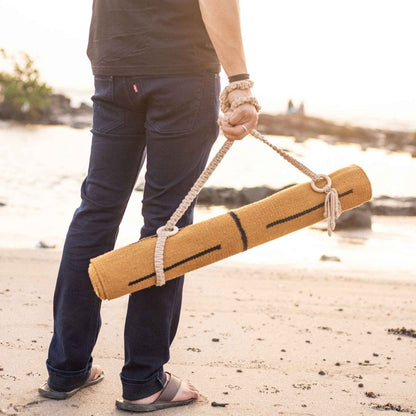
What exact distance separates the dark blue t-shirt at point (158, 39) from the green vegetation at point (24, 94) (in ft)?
137

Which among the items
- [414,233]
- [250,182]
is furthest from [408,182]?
[414,233]

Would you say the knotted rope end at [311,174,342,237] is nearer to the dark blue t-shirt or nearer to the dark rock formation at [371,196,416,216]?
the dark blue t-shirt

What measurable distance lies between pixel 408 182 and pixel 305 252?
35.3 feet

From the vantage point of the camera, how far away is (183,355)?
115 inches

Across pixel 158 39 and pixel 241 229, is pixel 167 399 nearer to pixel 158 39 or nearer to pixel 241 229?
pixel 241 229

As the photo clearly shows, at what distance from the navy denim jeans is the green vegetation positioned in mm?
41704

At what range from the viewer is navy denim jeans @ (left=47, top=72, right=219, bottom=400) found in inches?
84.0

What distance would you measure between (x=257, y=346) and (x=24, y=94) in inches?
1847

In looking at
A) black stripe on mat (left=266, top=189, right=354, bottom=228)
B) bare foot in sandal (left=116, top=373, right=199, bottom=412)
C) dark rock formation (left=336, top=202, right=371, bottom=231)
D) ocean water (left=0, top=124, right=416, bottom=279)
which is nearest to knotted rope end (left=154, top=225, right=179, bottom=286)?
black stripe on mat (left=266, top=189, right=354, bottom=228)

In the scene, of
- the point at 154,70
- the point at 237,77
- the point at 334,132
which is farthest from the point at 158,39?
the point at 334,132

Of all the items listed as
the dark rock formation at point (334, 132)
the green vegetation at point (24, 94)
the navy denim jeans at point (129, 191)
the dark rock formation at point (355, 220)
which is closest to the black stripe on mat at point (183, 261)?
the navy denim jeans at point (129, 191)

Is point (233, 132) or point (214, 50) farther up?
point (214, 50)

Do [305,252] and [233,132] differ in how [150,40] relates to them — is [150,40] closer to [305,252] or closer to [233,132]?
[233,132]

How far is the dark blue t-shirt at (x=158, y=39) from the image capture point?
81.7 inches
